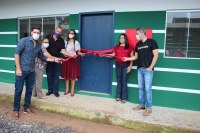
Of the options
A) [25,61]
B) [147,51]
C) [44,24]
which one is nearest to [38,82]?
[25,61]

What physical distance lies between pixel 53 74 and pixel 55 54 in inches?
22.5

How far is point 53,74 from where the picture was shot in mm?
6777

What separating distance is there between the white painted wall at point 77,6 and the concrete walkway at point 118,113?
2.37 m

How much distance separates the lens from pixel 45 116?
586 cm

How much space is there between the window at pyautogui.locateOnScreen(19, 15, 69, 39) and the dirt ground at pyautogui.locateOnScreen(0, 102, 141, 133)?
256cm

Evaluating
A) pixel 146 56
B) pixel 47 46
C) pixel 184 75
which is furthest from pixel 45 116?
pixel 184 75

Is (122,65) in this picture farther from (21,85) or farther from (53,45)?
(21,85)

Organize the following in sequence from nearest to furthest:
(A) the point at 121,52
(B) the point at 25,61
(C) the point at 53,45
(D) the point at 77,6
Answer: (B) the point at 25,61
(A) the point at 121,52
(C) the point at 53,45
(D) the point at 77,6

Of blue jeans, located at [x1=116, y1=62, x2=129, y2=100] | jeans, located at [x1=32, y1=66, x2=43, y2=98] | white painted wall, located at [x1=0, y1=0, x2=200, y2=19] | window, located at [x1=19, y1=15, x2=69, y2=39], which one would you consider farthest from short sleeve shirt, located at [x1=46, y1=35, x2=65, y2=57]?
blue jeans, located at [x1=116, y1=62, x2=129, y2=100]

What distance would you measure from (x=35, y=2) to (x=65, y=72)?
2.54 meters

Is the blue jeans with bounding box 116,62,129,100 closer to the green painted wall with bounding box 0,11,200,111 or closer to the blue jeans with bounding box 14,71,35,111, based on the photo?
the green painted wall with bounding box 0,11,200,111

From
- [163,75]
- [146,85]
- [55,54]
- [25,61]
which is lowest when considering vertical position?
[146,85]

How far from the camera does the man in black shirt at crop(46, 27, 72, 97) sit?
21.4ft

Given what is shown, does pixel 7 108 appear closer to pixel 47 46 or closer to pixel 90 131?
pixel 47 46
